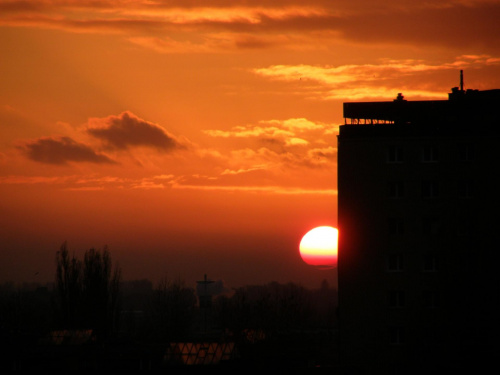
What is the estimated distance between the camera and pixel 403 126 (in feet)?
279

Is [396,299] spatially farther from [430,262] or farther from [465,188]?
[465,188]

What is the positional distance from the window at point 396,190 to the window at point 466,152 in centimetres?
662

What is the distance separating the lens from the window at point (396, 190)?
84688 millimetres

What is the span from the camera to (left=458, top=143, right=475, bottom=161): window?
280ft

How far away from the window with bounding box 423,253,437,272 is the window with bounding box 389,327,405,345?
6.68 metres

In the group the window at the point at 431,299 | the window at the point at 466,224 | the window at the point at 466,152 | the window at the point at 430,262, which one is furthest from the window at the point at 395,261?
the window at the point at 466,152

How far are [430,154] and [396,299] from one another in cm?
1482

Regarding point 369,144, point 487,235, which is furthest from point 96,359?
point 487,235

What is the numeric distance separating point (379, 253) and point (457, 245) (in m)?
7.77

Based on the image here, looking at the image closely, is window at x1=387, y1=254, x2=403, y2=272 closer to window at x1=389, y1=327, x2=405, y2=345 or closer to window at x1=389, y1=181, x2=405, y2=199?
window at x1=389, y1=181, x2=405, y2=199

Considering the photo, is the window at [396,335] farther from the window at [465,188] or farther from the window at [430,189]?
the window at [465,188]

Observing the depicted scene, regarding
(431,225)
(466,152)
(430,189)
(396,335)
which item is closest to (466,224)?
(431,225)

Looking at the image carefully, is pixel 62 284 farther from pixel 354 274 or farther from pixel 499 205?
pixel 499 205

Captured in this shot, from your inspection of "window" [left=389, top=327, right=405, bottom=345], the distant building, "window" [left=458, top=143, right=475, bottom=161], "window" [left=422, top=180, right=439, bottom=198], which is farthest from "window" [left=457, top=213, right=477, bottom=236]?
"window" [left=389, top=327, right=405, bottom=345]
